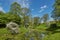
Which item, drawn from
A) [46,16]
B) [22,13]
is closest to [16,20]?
[22,13]

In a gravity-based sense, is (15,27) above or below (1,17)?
below

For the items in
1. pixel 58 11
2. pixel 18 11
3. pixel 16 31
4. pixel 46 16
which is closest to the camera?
pixel 16 31

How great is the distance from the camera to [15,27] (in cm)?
4950

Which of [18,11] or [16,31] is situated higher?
[18,11]

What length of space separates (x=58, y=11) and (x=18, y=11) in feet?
82.4

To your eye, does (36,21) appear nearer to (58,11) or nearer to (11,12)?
(11,12)

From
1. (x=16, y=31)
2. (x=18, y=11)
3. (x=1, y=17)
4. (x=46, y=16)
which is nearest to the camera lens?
(x=16, y=31)

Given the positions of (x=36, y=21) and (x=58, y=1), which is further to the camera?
(x=36, y=21)

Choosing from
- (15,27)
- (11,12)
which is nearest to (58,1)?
(15,27)

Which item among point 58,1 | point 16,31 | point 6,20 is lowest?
point 16,31

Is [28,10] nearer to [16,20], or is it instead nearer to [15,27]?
[16,20]

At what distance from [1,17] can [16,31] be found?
69.6 feet

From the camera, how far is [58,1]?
188ft

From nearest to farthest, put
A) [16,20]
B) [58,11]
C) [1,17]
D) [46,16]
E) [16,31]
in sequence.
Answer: [16,31] < [58,11] < [1,17] < [16,20] < [46,16]
